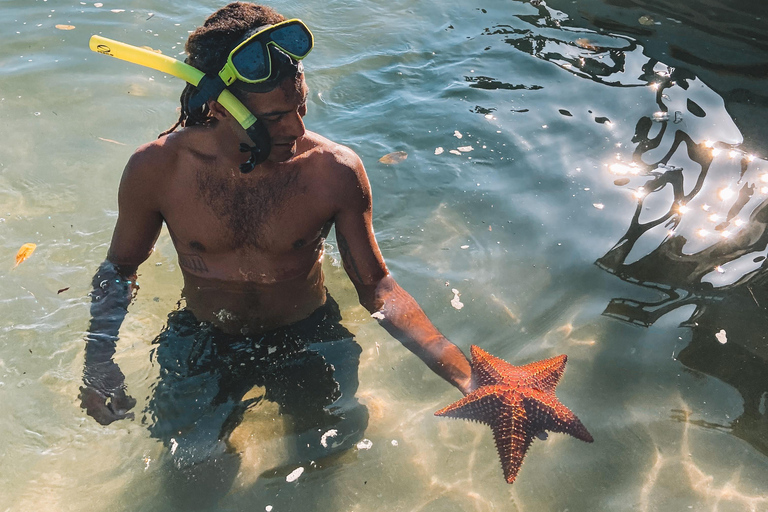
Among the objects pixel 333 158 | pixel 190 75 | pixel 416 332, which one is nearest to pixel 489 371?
pixel 416 332

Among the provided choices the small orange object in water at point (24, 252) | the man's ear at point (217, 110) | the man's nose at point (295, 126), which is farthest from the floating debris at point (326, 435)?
the small orange object in water at point (24, 252)

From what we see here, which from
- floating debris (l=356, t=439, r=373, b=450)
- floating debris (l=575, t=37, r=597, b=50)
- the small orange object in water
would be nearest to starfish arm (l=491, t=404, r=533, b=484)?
floating debris (l=356, t=439, r=373, b=450)

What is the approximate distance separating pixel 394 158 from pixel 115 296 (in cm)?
325

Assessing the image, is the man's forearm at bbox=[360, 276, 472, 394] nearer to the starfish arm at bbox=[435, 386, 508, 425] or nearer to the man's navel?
the starfish arm at bbox=[435, 386, 508, 425]

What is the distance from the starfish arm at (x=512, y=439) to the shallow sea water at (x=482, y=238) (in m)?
0.70

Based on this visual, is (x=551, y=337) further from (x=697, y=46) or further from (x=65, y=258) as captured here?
(x=697, y=46)

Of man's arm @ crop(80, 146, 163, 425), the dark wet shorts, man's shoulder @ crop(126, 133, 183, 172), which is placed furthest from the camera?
the dark wet shorts

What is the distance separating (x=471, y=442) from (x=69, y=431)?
2335mm

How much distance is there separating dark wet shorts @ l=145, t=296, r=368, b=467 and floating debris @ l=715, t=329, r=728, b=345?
7.58 ft

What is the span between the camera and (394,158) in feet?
20.7

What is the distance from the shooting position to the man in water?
10.8 feet

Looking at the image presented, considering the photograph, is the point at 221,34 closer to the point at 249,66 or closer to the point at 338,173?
the point at 249,66

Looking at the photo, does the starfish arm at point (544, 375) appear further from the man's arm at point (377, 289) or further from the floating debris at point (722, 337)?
the floating debris at point (722, 337)

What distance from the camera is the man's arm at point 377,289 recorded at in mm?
3473
